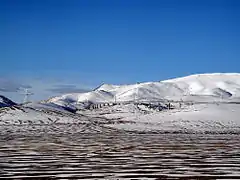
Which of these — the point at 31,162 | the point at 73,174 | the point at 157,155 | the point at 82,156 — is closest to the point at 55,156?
the point at 82,156

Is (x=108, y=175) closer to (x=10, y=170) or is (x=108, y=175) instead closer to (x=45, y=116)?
(x=10, y=170)

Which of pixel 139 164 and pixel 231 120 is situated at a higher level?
pixel 231 120

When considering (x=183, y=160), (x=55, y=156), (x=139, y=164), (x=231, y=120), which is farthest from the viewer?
(x=231, y=120)

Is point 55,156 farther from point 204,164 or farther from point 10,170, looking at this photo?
point 204,164

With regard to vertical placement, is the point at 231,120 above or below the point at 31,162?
above

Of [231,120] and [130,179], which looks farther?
[231,120]

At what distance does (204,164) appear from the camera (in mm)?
17297

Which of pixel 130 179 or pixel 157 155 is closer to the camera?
pixel 130 179

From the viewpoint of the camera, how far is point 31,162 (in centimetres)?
1747

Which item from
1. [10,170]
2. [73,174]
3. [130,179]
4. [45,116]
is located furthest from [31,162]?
[45,116]

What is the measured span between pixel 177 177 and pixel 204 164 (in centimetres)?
370

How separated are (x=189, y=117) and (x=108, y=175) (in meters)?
63.5

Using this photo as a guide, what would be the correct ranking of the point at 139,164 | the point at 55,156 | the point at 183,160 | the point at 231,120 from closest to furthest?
the point at 139,164, the point at 183,160, the point at 55,156, the point at 231,120

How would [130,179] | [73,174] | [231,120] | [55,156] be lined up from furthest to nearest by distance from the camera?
[231,120] → [55,156] → [73,174] → [130,179]
